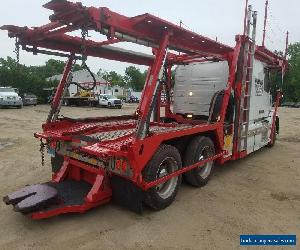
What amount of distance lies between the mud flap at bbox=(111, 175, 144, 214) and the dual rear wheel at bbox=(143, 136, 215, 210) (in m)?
0.13

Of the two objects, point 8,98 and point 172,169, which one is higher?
point 8,98

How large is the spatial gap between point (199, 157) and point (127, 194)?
1652 mm

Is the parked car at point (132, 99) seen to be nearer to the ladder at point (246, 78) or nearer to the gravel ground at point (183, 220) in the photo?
the ladder at point (246, 78)

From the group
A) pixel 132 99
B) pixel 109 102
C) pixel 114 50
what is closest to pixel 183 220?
pixel 114 50

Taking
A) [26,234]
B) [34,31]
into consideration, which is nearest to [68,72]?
[34,31]

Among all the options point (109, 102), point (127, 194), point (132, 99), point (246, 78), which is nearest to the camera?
point (127, 194)

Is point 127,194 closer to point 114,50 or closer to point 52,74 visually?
point 114,50

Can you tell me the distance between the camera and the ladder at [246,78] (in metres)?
6.62

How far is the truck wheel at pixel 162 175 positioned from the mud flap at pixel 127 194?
13 centimetres

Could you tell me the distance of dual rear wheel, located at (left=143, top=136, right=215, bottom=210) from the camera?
14.7 feet

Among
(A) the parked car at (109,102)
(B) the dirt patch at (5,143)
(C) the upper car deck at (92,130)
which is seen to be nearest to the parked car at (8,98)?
(A) the parked car at (109,102)

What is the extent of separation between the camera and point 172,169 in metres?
4.93

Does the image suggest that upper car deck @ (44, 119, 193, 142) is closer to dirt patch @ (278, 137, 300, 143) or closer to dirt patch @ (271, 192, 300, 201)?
dirt patch @ (271, 192, 300, 201)

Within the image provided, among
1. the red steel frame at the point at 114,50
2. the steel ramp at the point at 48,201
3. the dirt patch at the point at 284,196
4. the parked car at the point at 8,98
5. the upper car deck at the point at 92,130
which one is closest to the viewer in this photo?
the red steel frame at the point at 114,50
